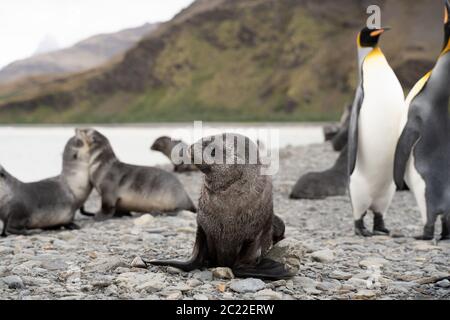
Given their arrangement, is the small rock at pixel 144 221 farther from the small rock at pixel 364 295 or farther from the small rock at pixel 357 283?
the small rock at pixel 364 295

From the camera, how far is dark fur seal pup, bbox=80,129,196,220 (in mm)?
6516

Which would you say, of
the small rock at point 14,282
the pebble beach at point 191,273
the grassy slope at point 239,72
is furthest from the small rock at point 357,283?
the grassy slope at point 239,72

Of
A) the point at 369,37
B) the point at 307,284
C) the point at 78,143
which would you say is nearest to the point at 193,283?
the point at 307,284

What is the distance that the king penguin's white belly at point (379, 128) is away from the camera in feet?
18.0

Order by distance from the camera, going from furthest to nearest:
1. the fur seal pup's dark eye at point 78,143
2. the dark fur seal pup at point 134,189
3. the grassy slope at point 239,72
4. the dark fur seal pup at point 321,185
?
the grassy slope at point 239,72 < the dark fur seal pup at point 321,185 < the fur seal pup's dark eye at point 78,143 < the dark fur seal pup at point 134,189

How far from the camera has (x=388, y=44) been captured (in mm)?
46062

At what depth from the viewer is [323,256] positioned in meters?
4.20

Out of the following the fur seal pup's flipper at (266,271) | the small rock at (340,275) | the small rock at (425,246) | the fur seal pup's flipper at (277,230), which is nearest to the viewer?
the fur seal pup's flipper at (266,271)

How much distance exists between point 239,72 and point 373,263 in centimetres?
4992

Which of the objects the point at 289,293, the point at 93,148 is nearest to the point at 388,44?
the point at 93,148

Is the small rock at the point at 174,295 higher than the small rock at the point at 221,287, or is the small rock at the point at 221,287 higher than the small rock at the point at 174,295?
the small rock at the point at 174,295

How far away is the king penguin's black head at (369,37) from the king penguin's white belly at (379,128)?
15.3 inches

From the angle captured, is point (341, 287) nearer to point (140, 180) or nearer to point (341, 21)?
point (140, 180)

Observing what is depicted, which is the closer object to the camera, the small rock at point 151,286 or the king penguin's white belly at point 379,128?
the small rock at point 151,286
